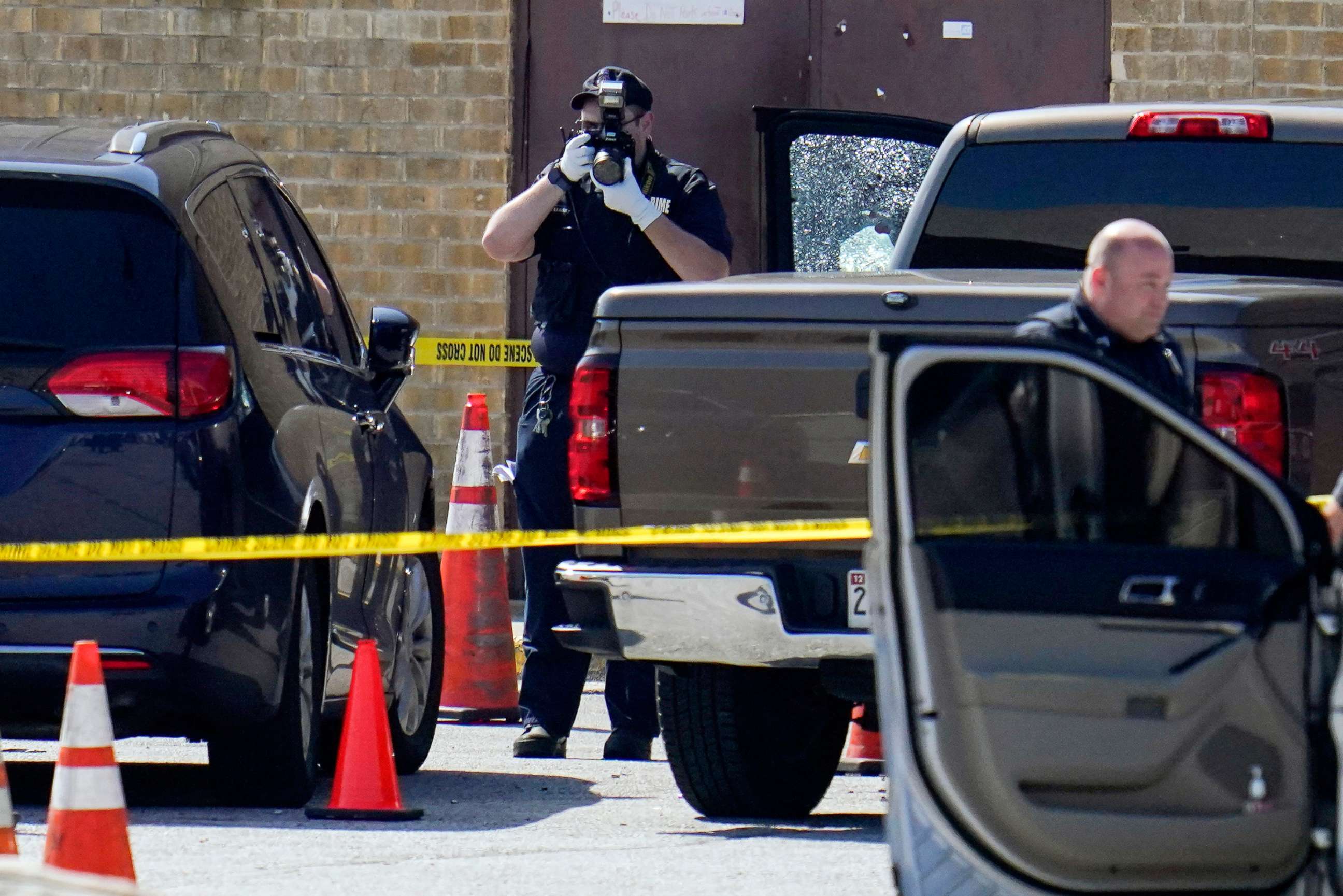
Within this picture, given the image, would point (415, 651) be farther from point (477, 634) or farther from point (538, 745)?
point (477, 634)

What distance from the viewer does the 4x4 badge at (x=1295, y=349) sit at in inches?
219

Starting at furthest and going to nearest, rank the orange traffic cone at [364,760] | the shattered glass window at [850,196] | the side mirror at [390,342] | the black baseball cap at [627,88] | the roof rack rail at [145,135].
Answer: the shattered glass window at [850,196] → the black baseball cap at [627,88] → the side mirror at [390,342] → the roof rack rail at [145,135] → the orange traffic cone at [364,760]

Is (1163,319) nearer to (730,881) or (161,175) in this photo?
(730,881)

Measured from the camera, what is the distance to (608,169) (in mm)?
8086

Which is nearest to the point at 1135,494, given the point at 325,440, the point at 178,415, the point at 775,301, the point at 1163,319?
the point at 1163,319

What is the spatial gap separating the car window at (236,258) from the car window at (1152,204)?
1990mm

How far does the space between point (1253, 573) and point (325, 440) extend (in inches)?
133

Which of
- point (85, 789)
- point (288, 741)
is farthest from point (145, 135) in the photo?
point (85, 789)

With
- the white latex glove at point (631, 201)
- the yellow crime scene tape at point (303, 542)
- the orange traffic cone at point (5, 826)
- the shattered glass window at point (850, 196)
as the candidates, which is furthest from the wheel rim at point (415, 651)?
the shattered glass window at point (850, 196)

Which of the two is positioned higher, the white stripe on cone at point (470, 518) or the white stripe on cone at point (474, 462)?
the white stripe on cone at point (474, 462)

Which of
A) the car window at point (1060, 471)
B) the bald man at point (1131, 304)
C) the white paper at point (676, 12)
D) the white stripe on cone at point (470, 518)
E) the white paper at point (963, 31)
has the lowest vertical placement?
the white stripe on cone at point (470, 518)

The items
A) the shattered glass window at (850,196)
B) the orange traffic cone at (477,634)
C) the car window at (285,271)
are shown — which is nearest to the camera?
the car window at (285,271)

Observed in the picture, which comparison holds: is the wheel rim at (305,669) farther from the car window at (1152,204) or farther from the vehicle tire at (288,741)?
the car window at (1152,204)

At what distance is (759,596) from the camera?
5.87 metres
